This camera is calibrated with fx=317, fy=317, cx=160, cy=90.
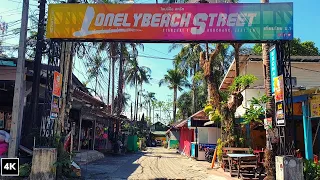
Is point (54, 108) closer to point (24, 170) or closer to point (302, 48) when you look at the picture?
point (24, 170)

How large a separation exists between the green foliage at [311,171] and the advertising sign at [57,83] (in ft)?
28.4

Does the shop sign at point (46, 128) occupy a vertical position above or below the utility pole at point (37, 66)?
below

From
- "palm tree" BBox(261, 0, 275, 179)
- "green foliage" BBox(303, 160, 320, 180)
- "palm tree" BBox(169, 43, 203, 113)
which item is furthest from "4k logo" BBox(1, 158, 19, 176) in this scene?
"palm tree" BBox(169, 43, 203, 113)

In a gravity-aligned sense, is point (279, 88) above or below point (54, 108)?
above

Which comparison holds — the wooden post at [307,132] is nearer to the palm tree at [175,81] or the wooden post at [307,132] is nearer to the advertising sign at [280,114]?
the advertising sign at [280,114]

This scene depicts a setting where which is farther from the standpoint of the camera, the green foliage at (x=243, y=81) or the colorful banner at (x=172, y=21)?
the green foliage at (x=243, y=81)

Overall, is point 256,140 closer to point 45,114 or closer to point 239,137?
point 239,137

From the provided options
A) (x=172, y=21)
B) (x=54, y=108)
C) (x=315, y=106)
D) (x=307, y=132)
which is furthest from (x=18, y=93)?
(x=315, y=106)

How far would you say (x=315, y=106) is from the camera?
11891 millimetres

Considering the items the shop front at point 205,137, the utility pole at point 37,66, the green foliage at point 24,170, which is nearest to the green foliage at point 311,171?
the green foliage at point 24,170

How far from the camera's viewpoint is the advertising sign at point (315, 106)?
11742 mm

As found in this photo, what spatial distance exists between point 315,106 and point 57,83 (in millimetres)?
9430

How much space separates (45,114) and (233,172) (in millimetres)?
8100

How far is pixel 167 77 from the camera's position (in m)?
55.3
